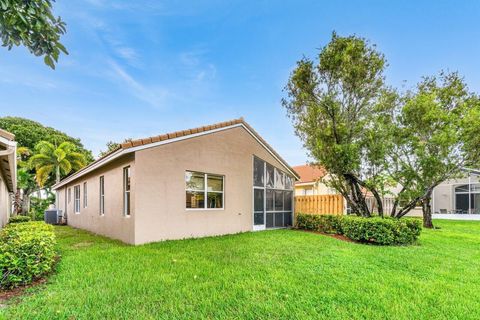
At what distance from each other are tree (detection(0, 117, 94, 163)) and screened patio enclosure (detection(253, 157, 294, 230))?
2638cm

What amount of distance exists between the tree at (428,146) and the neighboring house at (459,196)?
14.0 meters

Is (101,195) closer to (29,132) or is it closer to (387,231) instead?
(387,231)

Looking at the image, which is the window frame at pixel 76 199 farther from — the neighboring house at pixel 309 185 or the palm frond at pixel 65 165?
the neighboring house at pixel 309 185

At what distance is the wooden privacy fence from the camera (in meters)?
14.3

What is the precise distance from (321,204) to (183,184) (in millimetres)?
8199

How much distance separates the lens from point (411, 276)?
5.81 meters

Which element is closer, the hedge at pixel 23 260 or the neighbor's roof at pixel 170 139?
the hedge at pixel 23 260

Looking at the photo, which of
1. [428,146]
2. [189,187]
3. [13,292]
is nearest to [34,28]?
[13,292]

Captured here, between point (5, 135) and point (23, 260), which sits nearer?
point (23, 260)

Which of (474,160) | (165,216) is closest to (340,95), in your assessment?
(474,160)

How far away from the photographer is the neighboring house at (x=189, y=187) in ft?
30.6

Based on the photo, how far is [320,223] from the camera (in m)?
13.1

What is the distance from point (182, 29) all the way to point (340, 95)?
24.8 ft

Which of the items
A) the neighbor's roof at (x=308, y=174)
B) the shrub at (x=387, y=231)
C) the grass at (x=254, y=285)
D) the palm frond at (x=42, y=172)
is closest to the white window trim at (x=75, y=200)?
the palm frond at (x=42, y=172)
